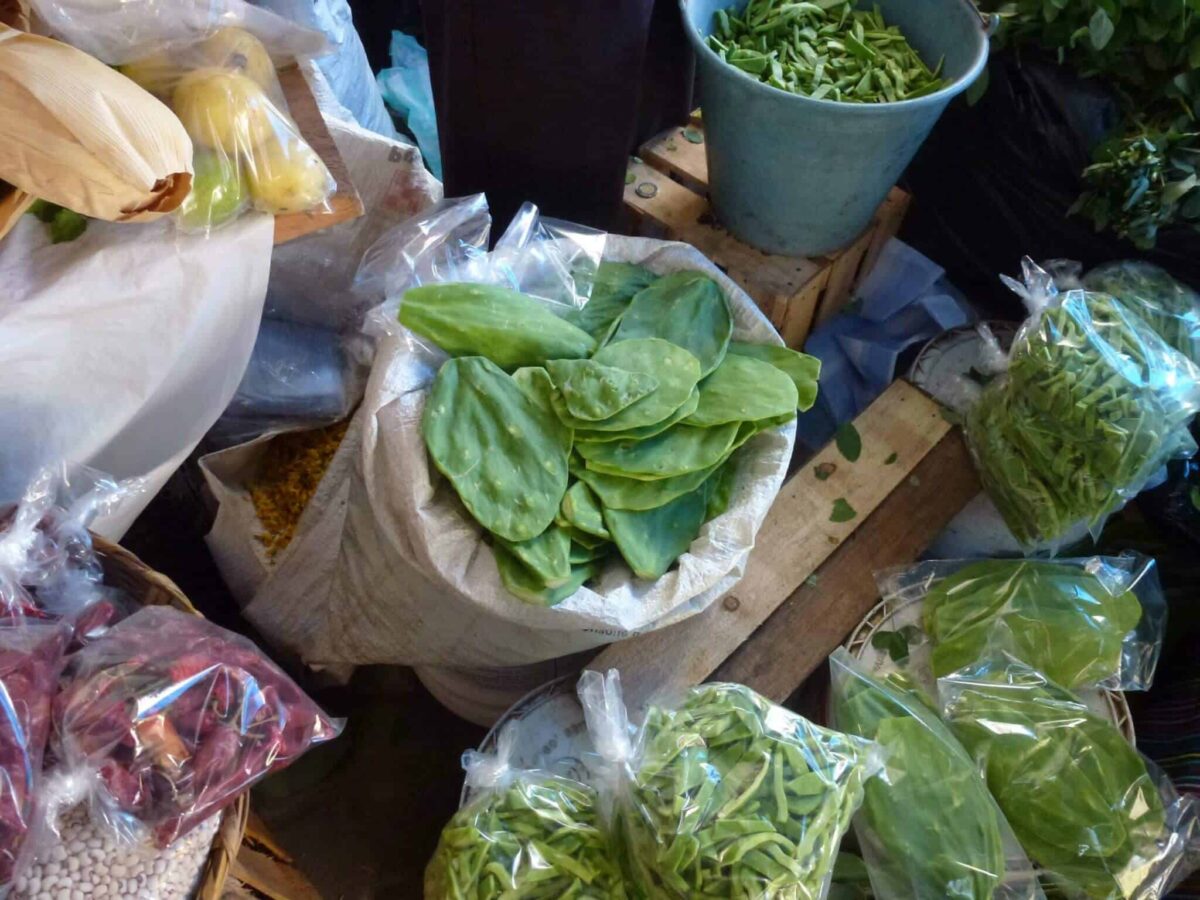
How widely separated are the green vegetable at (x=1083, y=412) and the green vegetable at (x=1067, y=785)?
240mm

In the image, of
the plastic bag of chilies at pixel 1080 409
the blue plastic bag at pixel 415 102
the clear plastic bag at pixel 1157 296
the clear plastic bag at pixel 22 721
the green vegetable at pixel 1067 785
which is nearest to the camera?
the clear plastic bag at pixel 22 721

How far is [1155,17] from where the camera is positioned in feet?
3.51

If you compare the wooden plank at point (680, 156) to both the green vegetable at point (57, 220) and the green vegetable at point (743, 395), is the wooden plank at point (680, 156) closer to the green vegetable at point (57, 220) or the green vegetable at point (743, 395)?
the green vegetable at point (743, 395)

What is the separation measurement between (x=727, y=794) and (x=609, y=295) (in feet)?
1.72

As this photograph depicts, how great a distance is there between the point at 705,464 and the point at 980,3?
0.85 metres

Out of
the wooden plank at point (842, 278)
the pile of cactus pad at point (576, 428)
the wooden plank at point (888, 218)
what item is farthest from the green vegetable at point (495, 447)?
the wooden plank at point (888, 218)

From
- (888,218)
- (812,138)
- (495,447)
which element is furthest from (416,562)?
(888,218)

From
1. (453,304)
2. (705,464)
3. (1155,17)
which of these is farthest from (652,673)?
(1155,17)

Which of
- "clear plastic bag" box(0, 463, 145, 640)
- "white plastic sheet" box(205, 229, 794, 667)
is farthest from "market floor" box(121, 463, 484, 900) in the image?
"clear plastic bag" box(0, 463, 145, 640)

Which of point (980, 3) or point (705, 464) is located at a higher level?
point (980, 3)

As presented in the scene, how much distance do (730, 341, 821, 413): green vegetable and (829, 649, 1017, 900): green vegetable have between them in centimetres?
32

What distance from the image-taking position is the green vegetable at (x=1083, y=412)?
1.01m

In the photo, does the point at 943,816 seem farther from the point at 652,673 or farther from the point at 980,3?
the point at 980,3

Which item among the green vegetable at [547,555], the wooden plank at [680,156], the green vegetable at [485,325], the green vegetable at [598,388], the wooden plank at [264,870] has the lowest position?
the wooden plank at [264,870]
